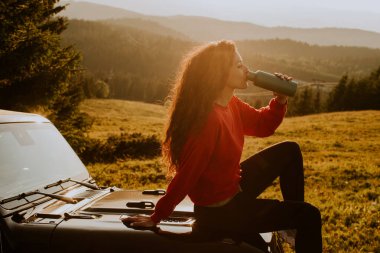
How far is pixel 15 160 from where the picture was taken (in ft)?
11.8

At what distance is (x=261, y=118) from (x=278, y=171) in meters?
0.53

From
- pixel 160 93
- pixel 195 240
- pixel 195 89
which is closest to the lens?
pixel 195 240

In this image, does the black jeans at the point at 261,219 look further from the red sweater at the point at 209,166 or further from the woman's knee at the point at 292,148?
the woman's knee at the point at 292,148

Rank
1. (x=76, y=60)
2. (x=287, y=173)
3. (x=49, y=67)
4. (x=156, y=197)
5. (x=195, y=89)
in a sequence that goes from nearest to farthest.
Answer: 1. (x=195, y=89)
2. (x=287, y=173)
3. (x=156, y=197)
4. (x=49, y=67)
5. (x=76, y=60)

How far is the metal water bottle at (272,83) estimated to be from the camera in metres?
3.45

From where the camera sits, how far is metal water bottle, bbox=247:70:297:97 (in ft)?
11.3

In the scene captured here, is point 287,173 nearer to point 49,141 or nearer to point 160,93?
point 49,141

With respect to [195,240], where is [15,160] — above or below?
above

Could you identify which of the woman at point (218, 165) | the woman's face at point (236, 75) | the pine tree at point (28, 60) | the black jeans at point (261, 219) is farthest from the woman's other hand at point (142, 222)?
the pine tree at point (28, 60)

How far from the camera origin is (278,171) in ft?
11.8

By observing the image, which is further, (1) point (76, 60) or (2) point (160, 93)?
(2) point (160, 93)

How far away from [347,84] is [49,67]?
222 ft

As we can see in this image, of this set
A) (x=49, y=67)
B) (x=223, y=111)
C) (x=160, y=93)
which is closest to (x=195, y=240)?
(x=223, y=111)

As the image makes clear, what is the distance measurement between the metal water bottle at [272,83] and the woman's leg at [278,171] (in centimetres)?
45
